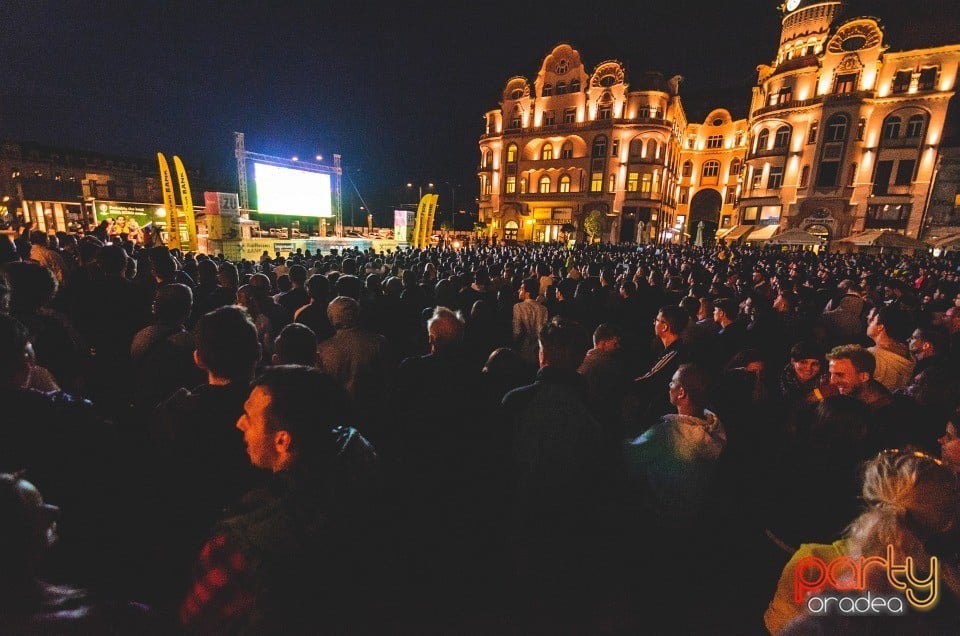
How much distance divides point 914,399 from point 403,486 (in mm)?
3948

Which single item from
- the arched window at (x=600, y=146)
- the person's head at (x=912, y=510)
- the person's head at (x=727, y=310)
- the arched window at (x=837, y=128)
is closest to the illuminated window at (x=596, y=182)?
the arched window at (x=600, y=146)

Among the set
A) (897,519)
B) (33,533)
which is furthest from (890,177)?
(33,533)

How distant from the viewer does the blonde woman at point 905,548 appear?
50.0 inches

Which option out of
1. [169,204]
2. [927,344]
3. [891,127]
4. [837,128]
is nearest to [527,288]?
[927,344]

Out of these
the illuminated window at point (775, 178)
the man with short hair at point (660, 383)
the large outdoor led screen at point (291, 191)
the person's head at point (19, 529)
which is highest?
the illuminated window at point (775, 178)

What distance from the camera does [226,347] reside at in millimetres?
1880

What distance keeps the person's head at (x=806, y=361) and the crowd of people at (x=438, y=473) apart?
0.7 inches

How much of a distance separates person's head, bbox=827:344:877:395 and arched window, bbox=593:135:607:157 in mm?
43901

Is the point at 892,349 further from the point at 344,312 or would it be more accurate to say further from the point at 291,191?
the point at 291,191

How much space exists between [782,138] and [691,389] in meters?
45.3

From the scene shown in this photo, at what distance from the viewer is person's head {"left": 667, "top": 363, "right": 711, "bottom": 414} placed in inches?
87.3

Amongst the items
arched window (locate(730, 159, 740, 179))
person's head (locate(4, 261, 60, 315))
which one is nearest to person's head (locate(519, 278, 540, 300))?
person's head (locate(4, 261, 60, 315))

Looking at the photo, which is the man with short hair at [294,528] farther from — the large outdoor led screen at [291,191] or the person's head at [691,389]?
the large outdoor led screen at [291,191]

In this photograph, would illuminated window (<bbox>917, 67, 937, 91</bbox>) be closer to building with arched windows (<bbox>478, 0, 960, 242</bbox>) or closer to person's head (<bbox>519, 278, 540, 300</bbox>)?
building with arched windows (<bbox>478, 0, 960, 242</bbox>)
